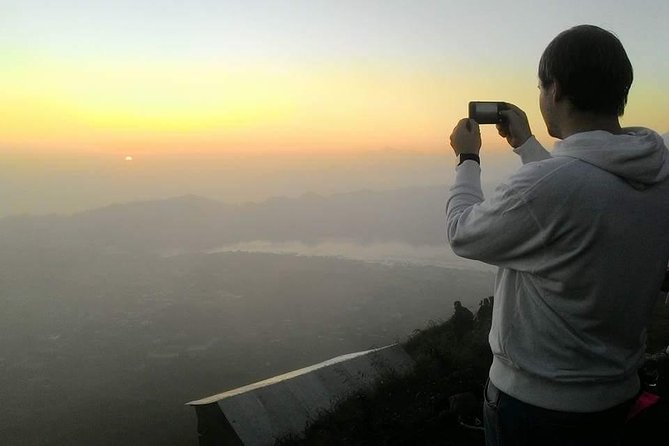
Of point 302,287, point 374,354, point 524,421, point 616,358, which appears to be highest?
point 616,358

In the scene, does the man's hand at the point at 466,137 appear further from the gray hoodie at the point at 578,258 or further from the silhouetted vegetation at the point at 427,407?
the silhouetted vegetation at the point at 427,407

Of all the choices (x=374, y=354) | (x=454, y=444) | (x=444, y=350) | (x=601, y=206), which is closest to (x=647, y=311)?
(x=601, y=206)

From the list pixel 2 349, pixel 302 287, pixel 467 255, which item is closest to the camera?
pixel 467 255

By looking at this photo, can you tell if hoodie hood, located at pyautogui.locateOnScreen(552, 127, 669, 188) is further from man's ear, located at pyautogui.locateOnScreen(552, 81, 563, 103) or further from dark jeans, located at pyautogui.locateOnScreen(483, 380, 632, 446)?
dark jeans, located at pyautogui.locateOnScreen(483, 380, 632, 446)

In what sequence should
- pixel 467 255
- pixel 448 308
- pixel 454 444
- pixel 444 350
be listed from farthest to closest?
pixel 448 308, pixel 444 350, pixel 454 444, pixel 467 255

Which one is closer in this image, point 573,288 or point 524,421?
point 573,288

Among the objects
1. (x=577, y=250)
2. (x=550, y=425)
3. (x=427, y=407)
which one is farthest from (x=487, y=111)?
(x=427, y=407)

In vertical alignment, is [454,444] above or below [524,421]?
below

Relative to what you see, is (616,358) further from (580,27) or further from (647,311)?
(580,27)

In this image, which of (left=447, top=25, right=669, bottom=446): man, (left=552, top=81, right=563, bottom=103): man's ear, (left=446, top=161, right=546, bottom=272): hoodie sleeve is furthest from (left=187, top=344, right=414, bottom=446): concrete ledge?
(left=552, top=81, right=563, bottom=103): man's ear
